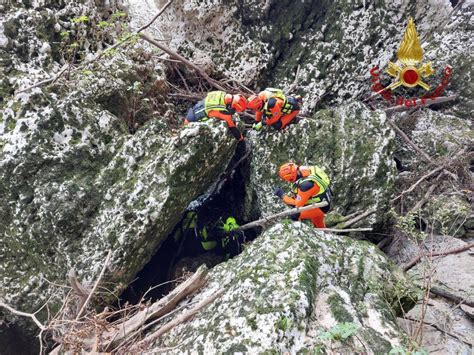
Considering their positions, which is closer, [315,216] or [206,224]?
[315,216]

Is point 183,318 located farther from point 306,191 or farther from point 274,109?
point 274,109

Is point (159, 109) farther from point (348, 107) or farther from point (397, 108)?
point (397, 108)

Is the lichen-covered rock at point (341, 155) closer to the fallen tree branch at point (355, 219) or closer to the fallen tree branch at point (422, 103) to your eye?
the fallen tree branch at point (355, 219)

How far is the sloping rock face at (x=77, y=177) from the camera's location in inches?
145

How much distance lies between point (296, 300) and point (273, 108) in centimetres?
332

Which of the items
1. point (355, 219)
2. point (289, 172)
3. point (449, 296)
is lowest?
point (449, 296)

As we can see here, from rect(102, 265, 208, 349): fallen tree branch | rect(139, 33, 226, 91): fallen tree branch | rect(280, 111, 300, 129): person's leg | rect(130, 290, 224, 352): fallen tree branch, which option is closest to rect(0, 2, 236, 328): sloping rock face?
rect(102, 265, 208, 349): fallen tree branch

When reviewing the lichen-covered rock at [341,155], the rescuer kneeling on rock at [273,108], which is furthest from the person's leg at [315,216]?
the rescuer kneeling on rock at [273,108]

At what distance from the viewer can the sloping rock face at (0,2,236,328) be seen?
368 cm

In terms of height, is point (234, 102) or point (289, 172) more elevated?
point (234, 102)

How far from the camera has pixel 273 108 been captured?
5.35 meters

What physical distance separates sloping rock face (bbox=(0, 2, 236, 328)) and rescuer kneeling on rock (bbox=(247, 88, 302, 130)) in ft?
3.75

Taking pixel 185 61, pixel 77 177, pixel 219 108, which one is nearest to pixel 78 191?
pixel 77 177

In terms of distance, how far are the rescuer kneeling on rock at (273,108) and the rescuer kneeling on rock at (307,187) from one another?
1016 millimetres
